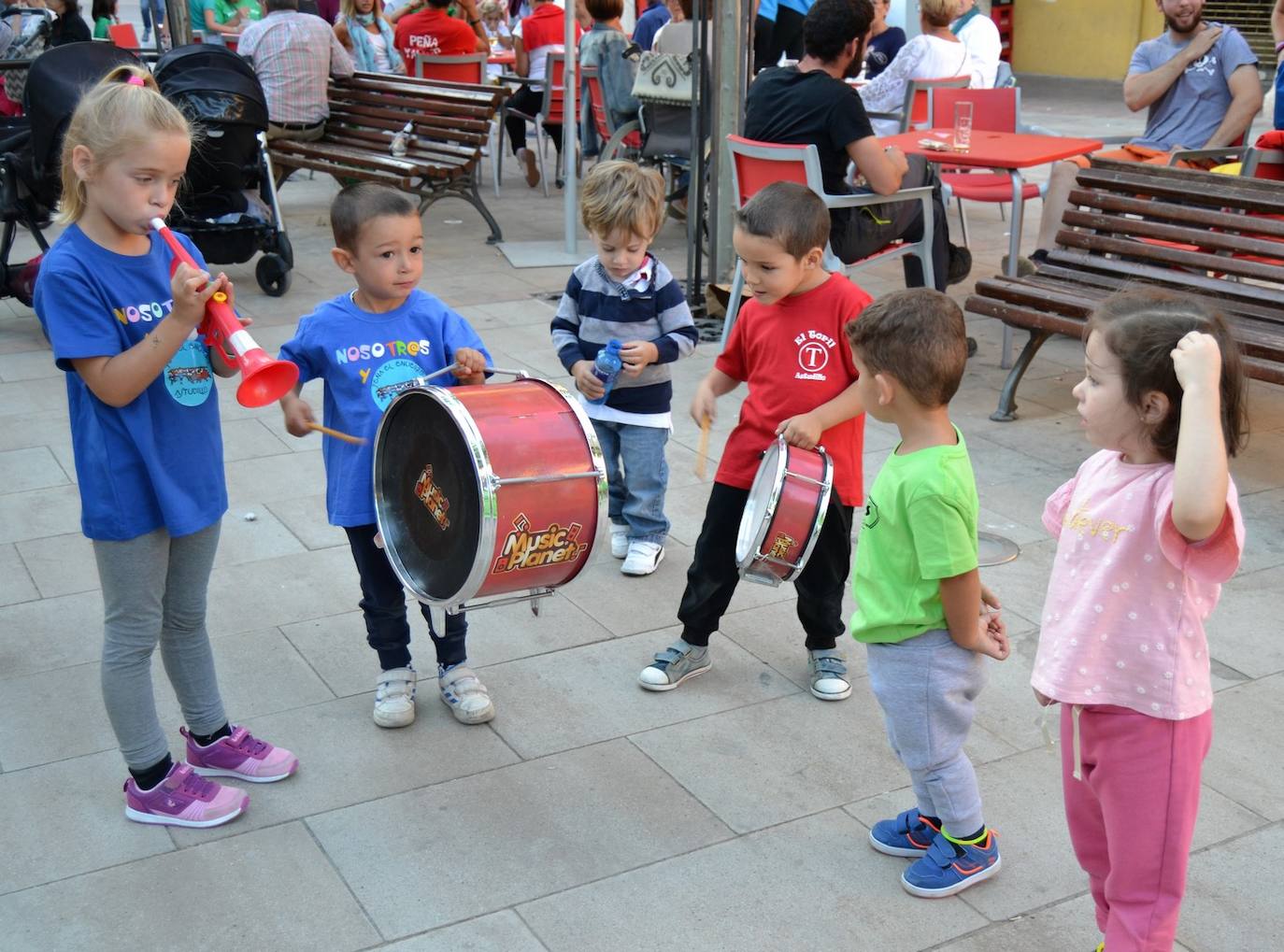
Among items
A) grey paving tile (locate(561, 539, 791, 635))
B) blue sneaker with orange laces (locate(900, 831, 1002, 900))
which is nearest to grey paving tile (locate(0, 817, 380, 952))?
blue sneaker with orange laces (locate(900, 831, 1002, 900))

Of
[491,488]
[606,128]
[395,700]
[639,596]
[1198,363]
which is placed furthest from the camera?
[606,128]

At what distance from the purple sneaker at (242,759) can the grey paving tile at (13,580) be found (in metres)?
1.28

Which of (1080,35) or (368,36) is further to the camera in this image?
(1080,35)

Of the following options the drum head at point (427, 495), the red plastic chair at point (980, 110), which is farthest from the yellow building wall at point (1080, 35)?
the drum head at point (427, 495)

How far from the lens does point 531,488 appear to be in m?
2.80

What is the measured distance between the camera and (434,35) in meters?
10.9

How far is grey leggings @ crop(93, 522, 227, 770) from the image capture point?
2.84 meters

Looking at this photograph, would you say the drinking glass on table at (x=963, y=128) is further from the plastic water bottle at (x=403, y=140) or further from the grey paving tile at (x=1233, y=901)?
the grey paving tile at (x=1233, y=901)

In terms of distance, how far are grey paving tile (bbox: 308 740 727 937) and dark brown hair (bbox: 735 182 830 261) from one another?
4.28ft

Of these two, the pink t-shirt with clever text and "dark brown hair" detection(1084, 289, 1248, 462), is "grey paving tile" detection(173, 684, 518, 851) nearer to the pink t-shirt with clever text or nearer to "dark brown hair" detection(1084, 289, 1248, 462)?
the pink t-shirt with clever text

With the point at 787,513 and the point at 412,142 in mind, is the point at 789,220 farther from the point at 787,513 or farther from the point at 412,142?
the point at 412,142

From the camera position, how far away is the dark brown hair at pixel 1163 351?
211 centimetres

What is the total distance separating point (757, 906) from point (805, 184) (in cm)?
373

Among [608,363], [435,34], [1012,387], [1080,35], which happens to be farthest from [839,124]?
[1080,35]
